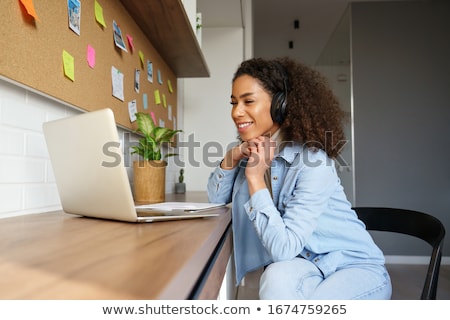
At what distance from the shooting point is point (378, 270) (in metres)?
0.83

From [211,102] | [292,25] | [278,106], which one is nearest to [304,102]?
[278,106]

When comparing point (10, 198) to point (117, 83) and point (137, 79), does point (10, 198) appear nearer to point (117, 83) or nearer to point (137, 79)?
point (117, 83)

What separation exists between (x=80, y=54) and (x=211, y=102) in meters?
1.36

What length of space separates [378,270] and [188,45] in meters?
1.23

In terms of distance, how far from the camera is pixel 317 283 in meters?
0.77

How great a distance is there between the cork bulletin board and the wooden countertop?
365mm

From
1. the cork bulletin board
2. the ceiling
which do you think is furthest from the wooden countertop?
the ceiling

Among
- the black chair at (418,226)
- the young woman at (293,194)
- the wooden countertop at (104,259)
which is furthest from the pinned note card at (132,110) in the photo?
the black chair at (418,226)

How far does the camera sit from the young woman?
747 millimetres

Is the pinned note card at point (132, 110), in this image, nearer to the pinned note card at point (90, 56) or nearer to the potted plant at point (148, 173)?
the potted plant at point (148, 173)

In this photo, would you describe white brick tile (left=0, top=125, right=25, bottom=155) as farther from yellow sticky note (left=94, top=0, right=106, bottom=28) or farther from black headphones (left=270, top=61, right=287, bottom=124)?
black headphones (left=270, top=61, right=287, bottom=124)

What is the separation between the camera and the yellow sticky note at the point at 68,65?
36.4 inches
